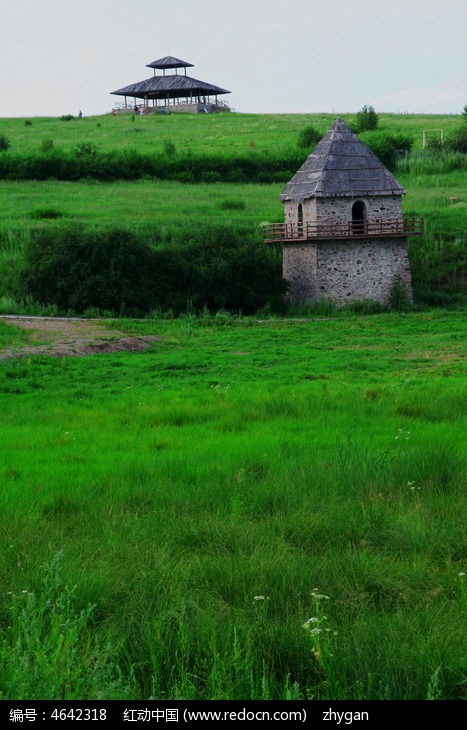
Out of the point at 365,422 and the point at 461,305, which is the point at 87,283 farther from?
the point at 365,422

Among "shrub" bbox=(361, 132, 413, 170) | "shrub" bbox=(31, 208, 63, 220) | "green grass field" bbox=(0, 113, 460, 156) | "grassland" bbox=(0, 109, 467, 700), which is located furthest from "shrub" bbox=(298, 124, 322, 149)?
"grassland" bbox=(0, 109, 467, 700)

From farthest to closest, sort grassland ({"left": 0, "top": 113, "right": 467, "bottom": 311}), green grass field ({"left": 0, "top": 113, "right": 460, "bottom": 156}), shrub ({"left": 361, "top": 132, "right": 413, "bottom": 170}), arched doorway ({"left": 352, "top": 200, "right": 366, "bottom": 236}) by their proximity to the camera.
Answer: green grass field ({"left": 0, "top": 113, "right": 460, "bottom": 156}) < shrub ({"left": 361, "top": 132, "right": 413, "bottom": 170}) < grassland ({"left": 0, "top": 113, "right": 467, "bottom": 311}) < arched doorway ({"left": 352, "top": 200, "right": 366, "bottom": 236})

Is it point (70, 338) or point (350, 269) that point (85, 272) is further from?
point (350, 269)

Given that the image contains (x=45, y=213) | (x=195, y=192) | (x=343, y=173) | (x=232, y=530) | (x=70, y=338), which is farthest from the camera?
(x=195, y=192)

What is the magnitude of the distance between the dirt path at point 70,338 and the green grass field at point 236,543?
25.1ft

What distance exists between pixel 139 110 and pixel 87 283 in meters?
79.7

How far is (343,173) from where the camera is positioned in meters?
42.3

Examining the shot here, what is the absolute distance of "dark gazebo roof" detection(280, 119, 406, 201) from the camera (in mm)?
42031

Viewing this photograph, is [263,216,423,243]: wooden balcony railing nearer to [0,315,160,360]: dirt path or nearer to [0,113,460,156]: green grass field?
[0,315,160,360]: dirt path

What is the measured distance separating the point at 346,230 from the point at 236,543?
35936 mm

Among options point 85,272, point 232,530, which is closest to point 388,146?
point 85,272

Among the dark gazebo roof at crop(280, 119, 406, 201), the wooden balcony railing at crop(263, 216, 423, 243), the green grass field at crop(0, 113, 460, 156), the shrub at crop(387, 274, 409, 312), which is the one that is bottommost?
the shrub at crop(387, 274, 409, 312)

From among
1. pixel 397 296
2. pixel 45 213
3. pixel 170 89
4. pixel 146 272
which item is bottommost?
pixel 397 296

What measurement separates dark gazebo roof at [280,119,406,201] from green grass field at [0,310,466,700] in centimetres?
2665
